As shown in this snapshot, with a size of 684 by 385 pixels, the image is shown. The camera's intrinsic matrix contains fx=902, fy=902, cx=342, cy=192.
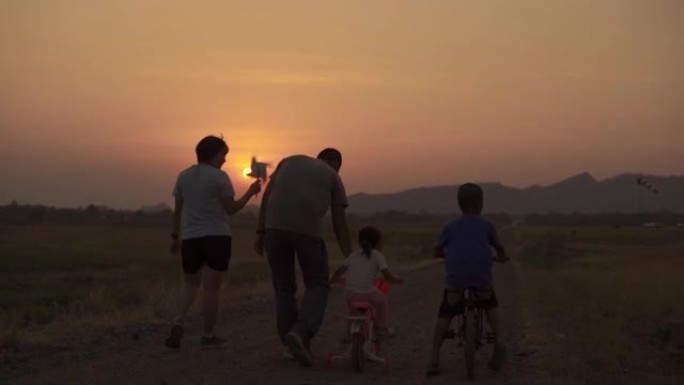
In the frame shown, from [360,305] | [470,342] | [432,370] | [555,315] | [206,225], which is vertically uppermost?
[206,225]

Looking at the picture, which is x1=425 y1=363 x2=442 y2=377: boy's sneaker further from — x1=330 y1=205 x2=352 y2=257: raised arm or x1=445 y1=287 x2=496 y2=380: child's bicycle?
x1=330 y1=205 x2=352 y2=257: raised arm

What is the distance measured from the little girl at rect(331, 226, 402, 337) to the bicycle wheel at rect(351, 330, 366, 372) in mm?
391

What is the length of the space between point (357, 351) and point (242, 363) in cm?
112

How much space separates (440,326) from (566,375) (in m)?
1.31

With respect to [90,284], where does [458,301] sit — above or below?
above

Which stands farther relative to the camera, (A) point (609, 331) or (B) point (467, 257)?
(A) point (609, 331)

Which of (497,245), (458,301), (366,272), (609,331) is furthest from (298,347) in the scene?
(609,331)

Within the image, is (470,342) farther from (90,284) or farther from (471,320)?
(90,284)

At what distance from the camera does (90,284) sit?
3250 cm

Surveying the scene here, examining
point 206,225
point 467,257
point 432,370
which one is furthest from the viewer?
point 206,225

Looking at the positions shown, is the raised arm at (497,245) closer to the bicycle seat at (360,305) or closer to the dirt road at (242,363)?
the dirt road at (242,363)

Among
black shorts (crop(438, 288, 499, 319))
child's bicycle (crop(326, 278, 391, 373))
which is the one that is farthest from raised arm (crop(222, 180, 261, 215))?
black shorts (crop(438, 288, 499, 319))

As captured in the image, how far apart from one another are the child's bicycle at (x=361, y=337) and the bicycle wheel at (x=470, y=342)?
2.70ft

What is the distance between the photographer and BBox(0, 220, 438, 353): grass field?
11.6 meters
